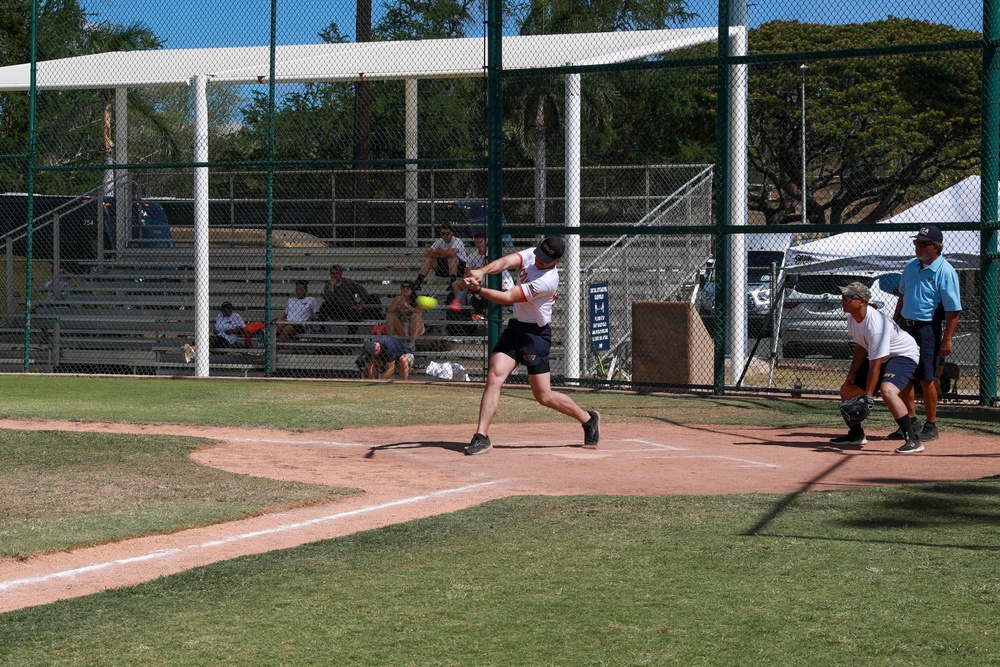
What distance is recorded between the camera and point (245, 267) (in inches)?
851

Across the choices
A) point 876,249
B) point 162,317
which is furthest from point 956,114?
point 162,317

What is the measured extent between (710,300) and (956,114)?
10.6 metres

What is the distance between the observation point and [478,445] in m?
10.2

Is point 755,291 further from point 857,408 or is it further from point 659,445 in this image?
point 857,408

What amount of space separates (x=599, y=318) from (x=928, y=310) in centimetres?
695

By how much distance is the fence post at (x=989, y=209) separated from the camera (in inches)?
535

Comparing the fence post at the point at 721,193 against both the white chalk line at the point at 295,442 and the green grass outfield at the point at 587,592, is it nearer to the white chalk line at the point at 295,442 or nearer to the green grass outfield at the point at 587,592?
the white chalk line at the point at 295,442

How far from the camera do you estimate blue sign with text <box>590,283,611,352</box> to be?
1745 centimetres

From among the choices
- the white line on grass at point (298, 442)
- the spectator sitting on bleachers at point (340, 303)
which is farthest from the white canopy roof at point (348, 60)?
the white line on grass at point (298, 442)

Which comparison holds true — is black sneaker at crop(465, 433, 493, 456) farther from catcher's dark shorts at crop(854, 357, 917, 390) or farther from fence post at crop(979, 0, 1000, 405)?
fence post at crop(979, 0, 1000, 405)

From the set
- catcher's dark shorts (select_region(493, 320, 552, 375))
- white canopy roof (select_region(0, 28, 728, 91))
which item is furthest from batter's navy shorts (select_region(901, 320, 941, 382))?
white canopy roof (select_region(0, 28, 728, 91))

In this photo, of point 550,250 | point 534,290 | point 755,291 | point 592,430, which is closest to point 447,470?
point 534,290

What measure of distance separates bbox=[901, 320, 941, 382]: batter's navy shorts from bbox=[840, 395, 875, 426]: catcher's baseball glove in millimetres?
874

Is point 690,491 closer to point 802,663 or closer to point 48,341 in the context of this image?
point 802,663
